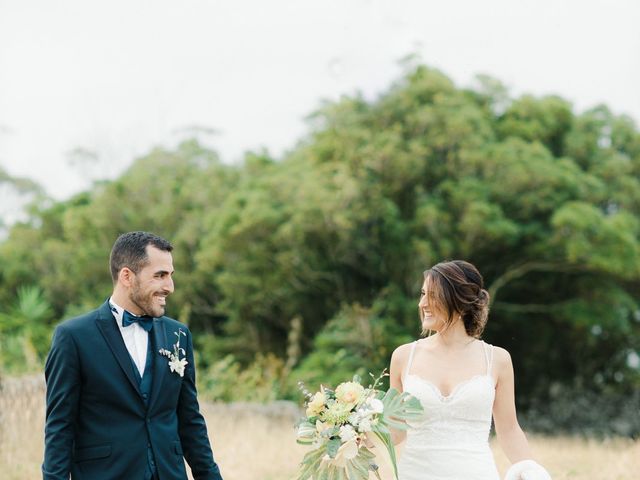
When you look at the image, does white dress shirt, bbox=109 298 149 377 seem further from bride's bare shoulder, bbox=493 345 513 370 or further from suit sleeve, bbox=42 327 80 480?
bride's bare shoulder, bbox=493 345 513 370

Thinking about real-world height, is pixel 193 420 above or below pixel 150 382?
below

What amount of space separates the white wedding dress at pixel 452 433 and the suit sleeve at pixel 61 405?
4.96 feet

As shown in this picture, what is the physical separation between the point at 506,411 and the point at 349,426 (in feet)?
2.91

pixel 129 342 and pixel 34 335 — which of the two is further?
pixel 34 335

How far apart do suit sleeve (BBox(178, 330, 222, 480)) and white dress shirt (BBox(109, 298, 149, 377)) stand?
0.20m

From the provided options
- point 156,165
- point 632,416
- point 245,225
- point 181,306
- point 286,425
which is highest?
point 156,165

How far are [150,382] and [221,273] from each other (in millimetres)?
15473

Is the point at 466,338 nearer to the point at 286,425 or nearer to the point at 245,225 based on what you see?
the point at 286,425

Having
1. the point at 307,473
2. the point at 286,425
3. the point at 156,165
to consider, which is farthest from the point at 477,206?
the point at 307,473

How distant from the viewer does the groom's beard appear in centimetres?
335

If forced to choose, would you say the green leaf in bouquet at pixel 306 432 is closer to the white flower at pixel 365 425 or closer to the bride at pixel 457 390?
the white flower at pixel 365 425

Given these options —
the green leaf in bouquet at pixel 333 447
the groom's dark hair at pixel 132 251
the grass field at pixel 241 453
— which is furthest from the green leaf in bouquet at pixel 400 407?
the grass field at pixel 241 453

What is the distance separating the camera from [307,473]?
11.6 ft

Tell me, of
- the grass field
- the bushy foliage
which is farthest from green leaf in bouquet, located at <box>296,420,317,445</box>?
the bushy foliage
